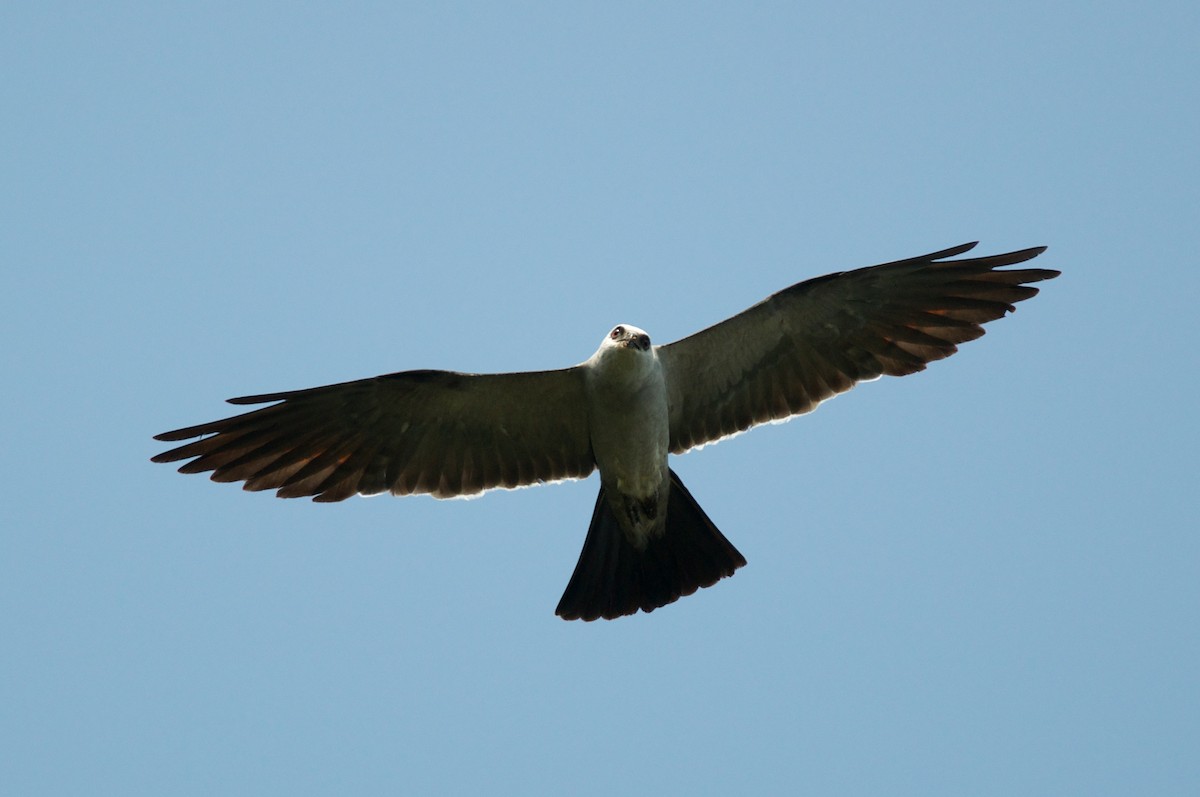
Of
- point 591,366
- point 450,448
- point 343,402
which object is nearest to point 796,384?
point 591,366

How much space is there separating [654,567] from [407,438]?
6.73ft

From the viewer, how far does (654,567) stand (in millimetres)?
9500

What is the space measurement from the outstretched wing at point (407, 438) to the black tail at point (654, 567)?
698mm

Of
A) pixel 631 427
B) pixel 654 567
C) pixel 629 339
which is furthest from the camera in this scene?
pixel 654 567

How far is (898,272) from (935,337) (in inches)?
22.5

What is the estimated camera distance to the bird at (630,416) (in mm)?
9211

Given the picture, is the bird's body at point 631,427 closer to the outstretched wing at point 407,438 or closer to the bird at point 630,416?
the bird at point 630,416

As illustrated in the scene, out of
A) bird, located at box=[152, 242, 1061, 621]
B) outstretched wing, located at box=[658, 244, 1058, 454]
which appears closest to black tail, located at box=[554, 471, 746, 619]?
bird, located at box=[152, 242, 1061, 621]

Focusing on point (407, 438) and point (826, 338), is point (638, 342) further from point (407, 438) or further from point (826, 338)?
point (407, 438)

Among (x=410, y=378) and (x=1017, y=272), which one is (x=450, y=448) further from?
(x=1017, y=272)

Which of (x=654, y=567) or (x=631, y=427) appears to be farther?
(x=654, y=567)

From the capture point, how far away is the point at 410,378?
29.7 ft

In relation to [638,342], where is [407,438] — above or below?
below

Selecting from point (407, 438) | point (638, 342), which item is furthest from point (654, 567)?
point (407, 438)
